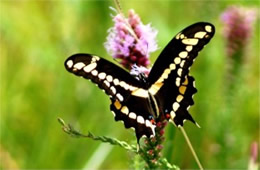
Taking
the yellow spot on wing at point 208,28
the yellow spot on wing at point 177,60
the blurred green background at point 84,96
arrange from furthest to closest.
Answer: the blurred green background at point 84,96 < the yellow spot on wing at point 177,60 < the yellow spot on wing at point 208,28

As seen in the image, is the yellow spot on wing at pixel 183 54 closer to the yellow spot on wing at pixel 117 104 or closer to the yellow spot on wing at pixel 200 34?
the yellow spot on wing at pixel 200 34

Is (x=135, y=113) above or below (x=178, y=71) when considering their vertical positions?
below

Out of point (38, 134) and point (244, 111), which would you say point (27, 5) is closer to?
point (38, 134)

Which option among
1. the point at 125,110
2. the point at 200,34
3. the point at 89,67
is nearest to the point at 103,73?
the point at 89,67

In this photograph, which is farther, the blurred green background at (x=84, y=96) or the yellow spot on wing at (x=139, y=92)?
the blurred green background at (x=84, y=96)

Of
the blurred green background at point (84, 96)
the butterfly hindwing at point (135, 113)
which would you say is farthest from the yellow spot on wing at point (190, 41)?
the blurred green background at point (84, 96)

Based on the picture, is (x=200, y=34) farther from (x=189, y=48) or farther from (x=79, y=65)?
(x=79, y=65)

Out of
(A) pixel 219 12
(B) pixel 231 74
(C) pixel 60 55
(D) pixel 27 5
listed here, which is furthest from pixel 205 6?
(D) pixel 27 5
